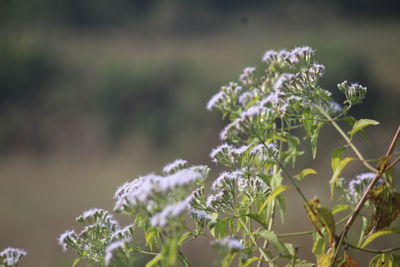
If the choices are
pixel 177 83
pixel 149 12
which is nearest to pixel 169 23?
pixel 149 12

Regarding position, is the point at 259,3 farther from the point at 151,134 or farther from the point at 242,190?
the point at 242,190

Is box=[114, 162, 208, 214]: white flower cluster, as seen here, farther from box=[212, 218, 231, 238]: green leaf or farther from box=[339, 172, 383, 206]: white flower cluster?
box=[339, 172, 383, 206]: white flower cluster

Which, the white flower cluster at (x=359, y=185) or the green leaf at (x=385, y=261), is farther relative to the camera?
the white flower cluster at (x=359, y=185)

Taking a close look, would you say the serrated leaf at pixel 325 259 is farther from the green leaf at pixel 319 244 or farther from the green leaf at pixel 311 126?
the green leaf at pixel 311 126

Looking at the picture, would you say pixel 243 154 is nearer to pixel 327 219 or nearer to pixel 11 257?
pixel 327 219

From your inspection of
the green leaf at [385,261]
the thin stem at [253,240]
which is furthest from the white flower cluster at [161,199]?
the green leaf at [385,261]

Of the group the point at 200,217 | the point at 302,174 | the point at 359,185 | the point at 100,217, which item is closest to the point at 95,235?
the point at 100,217

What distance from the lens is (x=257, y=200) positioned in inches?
25.6

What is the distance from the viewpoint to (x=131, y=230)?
0.62m

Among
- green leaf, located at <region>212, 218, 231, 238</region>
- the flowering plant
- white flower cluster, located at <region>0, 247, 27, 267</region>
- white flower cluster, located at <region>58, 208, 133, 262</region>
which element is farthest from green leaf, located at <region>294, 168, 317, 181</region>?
white flower cluster, located at <region>0, 247, 27, 267</region>

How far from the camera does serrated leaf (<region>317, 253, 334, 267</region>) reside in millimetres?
521

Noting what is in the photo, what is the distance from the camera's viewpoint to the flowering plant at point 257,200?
1.64ft

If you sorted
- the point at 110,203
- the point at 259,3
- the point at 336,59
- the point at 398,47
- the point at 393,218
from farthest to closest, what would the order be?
the point at 259,3
the point at 398,47
the point at 336,59
the point at 110,203
the point at 393,218

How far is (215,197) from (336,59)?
2.43 meters
